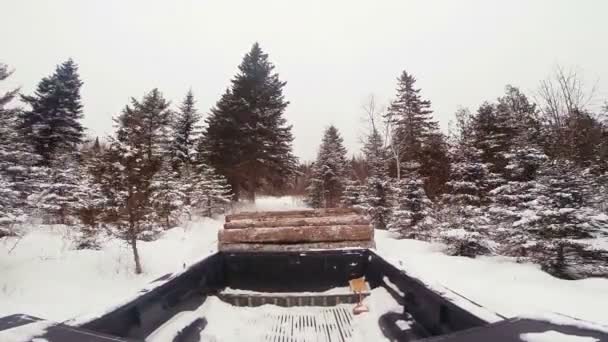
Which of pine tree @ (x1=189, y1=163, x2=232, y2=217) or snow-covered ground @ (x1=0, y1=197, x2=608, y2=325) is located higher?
pine tree @ (x1=189, y1=163, x2=232, y2=217)

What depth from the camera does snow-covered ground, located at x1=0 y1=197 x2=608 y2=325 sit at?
3.67 m

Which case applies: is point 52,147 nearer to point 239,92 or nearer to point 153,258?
point 239,92

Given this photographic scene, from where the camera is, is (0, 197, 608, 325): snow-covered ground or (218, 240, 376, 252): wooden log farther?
(218, 240, 376, 252): wooden log

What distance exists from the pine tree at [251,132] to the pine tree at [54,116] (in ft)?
22.6

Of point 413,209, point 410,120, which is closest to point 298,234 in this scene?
point 413,209

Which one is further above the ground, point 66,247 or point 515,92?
point 515,92

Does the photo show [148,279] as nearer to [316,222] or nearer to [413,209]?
[316,222]

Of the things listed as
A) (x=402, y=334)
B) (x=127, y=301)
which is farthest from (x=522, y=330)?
(x=127, y=301)

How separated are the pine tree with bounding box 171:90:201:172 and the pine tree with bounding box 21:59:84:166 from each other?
4.96m

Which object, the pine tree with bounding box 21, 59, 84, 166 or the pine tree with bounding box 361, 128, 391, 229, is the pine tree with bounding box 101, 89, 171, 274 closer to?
the pine tree with bounding box 361, 128, 391, 229

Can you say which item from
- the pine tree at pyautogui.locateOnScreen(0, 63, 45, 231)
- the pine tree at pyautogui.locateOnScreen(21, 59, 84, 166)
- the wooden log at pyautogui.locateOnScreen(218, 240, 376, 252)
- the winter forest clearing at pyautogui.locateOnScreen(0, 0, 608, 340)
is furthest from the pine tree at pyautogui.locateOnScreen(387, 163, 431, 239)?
the pine tree at pyautogui.locateOnScreen(21, 59, 84, 166)

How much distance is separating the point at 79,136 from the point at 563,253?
20.9 meters

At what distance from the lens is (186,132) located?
64.1ft

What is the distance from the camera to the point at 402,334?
2.00 m
